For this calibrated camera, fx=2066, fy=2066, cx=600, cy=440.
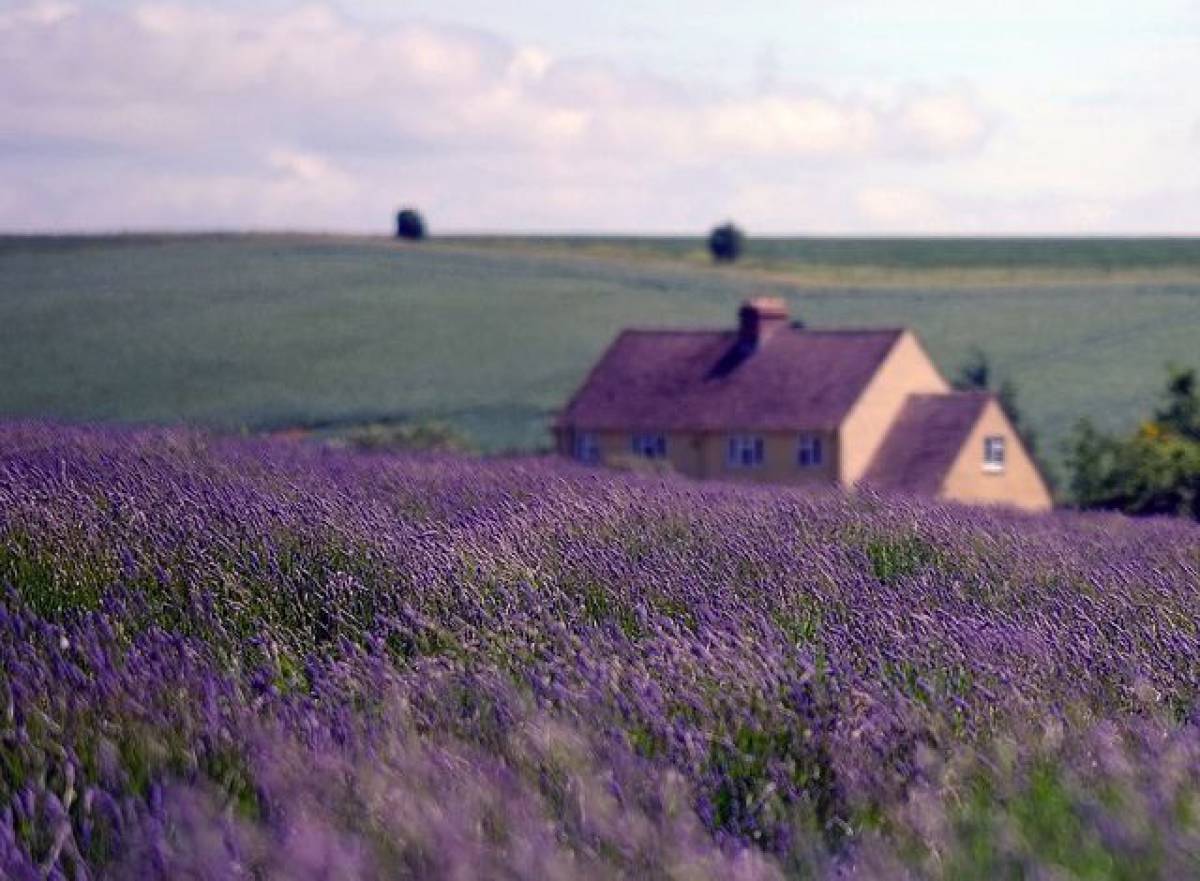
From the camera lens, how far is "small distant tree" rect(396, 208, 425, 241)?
8531 cm

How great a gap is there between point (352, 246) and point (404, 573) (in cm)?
7202

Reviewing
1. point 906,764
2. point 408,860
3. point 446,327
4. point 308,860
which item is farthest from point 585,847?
point 446,327

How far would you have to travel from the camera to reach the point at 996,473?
133 feet

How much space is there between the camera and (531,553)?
6504 mm

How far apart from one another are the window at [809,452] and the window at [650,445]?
282 centimetres

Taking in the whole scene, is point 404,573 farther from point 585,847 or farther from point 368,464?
point 368,464

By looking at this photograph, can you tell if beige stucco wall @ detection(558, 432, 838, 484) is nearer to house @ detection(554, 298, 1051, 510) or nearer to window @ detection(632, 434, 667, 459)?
house @ detection(554, 298, 1051, 510)

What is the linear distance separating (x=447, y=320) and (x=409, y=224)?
23921mm

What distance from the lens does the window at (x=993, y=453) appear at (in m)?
40.4

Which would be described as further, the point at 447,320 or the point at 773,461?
the point at 447,320

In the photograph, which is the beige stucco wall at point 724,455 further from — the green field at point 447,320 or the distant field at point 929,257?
the distant field at point 929,257

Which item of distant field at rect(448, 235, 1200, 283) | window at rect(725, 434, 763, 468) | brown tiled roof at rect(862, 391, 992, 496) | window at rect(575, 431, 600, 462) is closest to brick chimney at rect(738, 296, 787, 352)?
window at rect(725, 434, 763, 468)

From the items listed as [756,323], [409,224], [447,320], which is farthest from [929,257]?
[756,323]

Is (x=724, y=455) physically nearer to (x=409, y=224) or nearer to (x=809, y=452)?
(x=809, y=452)
